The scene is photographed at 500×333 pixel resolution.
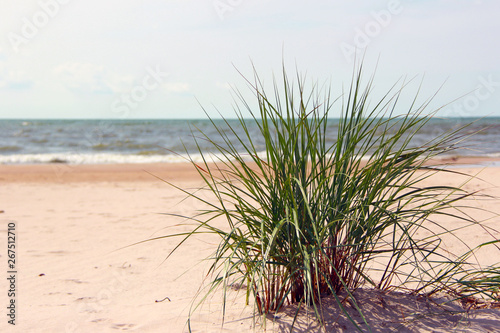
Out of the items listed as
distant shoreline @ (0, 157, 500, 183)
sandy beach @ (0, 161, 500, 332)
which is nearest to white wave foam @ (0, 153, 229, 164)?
distant shoreline @ (0, 157, 500, 183)

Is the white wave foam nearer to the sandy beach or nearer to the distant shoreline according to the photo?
the distant shoreline

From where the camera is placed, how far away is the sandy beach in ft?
8.52

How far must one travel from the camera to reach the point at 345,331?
2.41 metres

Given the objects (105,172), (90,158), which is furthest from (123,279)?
(90,158)

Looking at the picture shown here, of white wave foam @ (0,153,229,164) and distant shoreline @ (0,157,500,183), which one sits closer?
distant shoreline @ (0,157,500,183)

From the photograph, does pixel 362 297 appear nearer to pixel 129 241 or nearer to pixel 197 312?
pixel 197 312

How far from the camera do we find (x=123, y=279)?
3.81 m

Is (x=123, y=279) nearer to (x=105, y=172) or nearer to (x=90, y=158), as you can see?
(x=105, y=172)

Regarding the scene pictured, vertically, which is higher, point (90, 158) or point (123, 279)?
point (123, 279)

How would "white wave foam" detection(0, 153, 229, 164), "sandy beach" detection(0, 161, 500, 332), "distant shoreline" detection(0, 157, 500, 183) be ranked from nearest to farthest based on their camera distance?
"sandy beach" detection(0, 161, 500, 332)
"distant shoreline" detection(0, 157, 500, 183)
"white wave foam" detection(0, 153, 229, 164)

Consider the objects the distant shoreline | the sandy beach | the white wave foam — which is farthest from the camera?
A: the white wave foam

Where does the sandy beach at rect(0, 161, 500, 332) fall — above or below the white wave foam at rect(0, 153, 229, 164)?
above

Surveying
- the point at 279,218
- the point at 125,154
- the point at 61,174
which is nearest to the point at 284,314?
the point at 279,218

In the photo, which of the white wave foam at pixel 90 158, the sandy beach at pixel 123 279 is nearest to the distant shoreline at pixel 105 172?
the white wave foam at pixel 90 158
